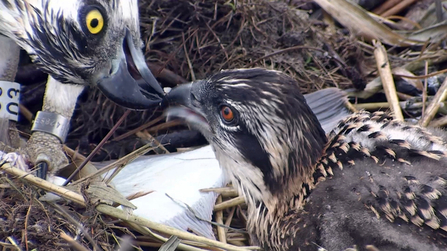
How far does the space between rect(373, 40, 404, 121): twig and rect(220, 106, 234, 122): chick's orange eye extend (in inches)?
41.9

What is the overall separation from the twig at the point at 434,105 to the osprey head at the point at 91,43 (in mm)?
1335

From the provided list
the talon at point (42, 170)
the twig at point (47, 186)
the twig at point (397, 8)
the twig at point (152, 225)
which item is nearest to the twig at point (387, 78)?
the twig at point (397, 8)

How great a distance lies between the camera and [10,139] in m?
2.87

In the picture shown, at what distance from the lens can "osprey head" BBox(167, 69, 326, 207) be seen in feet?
6.93

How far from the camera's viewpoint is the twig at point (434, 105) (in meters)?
2.79

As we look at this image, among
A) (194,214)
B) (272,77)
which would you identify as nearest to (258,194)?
(194,214)

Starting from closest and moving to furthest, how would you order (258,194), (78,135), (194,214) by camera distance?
(258,194)
(194,214)
(78,135)

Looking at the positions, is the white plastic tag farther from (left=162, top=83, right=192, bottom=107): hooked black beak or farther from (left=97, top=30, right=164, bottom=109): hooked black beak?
(left=162, top=83, right=192, bottom=107): hooked black beak

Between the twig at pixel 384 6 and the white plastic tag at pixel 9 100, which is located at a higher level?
the twig at pixel 384 6

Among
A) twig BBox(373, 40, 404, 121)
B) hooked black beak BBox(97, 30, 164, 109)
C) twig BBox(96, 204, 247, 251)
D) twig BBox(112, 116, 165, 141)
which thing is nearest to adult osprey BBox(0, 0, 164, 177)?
hooked black beak BBox(97, 30, 164, 109)

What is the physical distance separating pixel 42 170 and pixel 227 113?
0.99m

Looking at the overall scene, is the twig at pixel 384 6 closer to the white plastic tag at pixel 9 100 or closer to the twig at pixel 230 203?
the twig at pixel 230 203

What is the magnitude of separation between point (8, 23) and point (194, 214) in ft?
4.13

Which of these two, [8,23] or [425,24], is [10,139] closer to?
[8,23]
